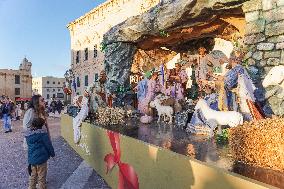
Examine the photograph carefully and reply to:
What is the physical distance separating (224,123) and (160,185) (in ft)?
6.75

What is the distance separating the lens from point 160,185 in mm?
5109

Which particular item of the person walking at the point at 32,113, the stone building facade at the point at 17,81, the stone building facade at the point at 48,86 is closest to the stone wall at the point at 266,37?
the person walking at the point at 32,113

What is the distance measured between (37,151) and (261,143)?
4203 millimetres

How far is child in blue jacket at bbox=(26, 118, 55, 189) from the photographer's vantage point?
654cm

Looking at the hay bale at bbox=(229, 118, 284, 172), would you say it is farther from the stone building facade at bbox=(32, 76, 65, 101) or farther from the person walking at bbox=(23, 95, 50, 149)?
the stone building facade at bbox=(32, 76, 65, 101)

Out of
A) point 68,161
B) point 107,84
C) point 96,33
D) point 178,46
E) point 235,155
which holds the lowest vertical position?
point 68,161

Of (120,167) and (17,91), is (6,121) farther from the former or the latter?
(17,91)

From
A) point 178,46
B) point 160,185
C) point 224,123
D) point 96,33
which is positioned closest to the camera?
point 160,185

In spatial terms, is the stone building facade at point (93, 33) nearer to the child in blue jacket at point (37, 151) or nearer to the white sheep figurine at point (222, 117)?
the white sheep figurine at point (222, 117)

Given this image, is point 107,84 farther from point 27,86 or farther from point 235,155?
point 27,86

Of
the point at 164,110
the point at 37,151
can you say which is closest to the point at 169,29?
the point at 164,110

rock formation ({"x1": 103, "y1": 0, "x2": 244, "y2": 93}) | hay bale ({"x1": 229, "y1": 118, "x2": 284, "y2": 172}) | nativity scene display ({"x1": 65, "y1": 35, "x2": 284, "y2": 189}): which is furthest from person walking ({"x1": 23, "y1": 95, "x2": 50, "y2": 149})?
rock formation ({"x1": 103, "y1": 0, "x2": 244, "y2": 93})

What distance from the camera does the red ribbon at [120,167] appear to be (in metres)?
6.24

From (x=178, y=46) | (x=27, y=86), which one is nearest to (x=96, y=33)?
(x=178, y=46)
